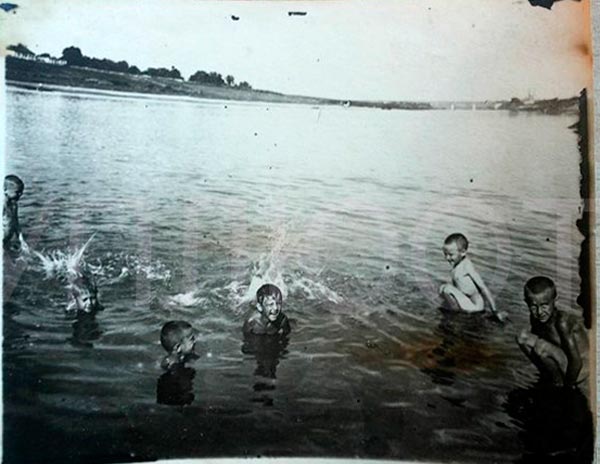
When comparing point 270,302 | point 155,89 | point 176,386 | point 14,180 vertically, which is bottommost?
point 176,386

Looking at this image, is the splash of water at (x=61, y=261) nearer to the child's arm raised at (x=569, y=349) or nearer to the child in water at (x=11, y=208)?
the child in water at (x=11, y=208)

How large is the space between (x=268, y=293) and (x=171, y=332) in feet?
0.39

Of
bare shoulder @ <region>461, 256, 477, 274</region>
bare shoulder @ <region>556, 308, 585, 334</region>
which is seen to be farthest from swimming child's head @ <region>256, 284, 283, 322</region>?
bare shoulder @ <region>556, 308, 585, 334</region>

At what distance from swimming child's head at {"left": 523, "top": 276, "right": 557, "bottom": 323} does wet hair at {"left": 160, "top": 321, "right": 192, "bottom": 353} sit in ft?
1.27

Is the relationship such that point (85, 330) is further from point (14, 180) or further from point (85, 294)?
Answer: point (14, 180)

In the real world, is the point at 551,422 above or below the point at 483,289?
below

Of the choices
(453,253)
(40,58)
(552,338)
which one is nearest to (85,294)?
(40,58)

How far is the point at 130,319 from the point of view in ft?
2.43

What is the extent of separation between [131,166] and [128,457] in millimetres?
328

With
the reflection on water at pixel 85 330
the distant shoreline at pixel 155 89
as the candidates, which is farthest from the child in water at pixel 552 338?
the reflection on water at pixel 85 330

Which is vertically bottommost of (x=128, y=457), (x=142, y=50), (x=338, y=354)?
(x=128, y=457)

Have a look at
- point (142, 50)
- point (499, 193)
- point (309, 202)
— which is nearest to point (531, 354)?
point (499, 193)

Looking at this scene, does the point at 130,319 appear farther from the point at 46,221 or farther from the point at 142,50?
the point at 142,50

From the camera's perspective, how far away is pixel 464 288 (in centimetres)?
74
